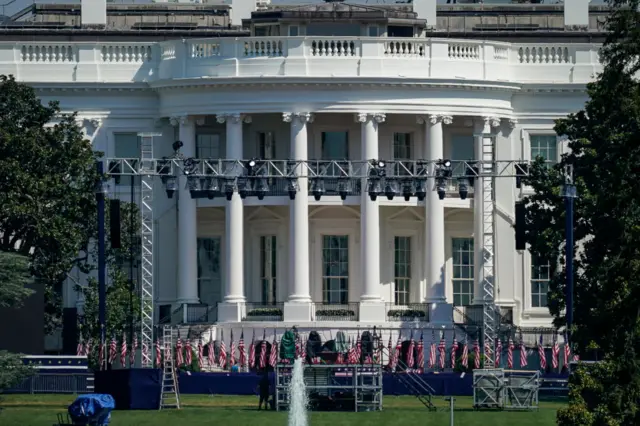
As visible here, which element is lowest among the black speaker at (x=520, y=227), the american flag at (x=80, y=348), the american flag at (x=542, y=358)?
the american flag at (x=542, y=358)

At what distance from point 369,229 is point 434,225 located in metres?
2.69

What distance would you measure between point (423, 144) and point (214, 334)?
12.5m

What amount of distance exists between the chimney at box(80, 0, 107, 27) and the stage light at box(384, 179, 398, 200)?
1010 inches

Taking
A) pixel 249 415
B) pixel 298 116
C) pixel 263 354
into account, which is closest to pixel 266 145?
pixel 298 116

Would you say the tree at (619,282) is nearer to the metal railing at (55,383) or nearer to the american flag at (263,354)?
the metal railing at (55,383)

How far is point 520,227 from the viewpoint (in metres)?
126

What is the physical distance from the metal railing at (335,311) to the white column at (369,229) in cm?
62

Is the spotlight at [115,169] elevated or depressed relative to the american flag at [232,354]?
elevated

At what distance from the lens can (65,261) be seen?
440ft

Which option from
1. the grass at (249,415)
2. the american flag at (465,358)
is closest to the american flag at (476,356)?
the american flag at (465,358)

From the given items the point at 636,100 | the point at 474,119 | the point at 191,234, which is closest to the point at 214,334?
the point at 191,234

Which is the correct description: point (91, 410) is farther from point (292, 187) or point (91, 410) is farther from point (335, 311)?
point (335, 311)

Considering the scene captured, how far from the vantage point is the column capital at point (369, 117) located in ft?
465

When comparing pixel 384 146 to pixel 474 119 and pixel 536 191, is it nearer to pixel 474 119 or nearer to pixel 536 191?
pixel 474 119
